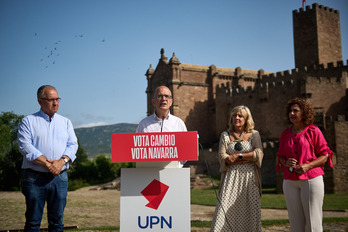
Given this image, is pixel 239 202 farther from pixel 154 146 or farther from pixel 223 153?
pixel 154 146

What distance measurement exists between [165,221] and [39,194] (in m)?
1.85

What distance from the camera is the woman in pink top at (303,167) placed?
473 centimetres

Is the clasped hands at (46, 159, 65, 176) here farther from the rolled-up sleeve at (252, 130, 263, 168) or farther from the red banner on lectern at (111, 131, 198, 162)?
the rolled-up sleeve at (252, 130, 263, 168)

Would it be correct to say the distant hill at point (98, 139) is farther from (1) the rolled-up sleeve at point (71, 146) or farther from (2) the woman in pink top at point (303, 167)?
(2) the woman in pink top at point (303, 167)

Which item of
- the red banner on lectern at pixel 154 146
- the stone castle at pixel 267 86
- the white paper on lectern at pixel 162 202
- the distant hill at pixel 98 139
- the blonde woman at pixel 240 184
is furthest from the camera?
the distant hill at pixel 98 139

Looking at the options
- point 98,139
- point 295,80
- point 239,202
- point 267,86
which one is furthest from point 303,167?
point 98,139

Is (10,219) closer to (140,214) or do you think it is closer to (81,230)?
(81,230)

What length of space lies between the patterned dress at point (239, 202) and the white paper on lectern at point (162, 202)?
3.58ft

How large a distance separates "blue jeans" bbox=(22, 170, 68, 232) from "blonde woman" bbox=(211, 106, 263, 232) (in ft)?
7.58

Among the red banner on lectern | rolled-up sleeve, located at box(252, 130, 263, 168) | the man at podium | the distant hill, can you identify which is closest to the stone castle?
Result: rolled-up sleeve, located at box(252, 130, 263, 168)

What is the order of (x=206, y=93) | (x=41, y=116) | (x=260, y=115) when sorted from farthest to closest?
(x=206, y=93) → (x=260, y=115) → (x=41, y=116)

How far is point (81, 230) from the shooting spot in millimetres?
7812

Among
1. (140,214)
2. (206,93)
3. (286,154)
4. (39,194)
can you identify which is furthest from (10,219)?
(206,93)

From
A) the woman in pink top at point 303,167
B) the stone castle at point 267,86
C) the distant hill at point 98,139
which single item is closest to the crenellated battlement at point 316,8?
the stone castle at point 267,86
